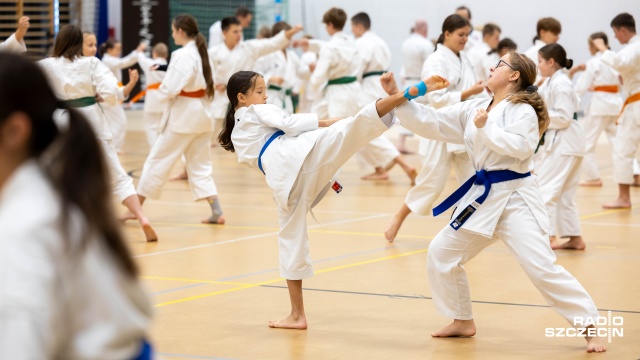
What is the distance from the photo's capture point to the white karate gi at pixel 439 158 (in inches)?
278

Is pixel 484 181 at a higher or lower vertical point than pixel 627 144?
higher

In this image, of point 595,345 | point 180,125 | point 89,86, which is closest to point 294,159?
point 595,345

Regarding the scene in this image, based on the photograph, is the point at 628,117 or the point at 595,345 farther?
the point at 628,117

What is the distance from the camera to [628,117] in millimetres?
9164

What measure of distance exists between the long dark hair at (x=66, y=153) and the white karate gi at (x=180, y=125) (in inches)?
250

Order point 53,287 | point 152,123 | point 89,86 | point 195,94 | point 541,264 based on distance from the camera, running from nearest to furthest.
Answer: point 53,287 → point 541,264 → point 89,86 → point 195,94 → point 152,123

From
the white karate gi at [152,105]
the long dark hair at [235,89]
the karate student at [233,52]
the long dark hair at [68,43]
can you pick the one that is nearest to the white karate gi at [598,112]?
the karate student at [233,52]

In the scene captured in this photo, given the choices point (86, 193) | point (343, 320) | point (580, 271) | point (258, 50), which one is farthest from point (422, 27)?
point (86, 193)

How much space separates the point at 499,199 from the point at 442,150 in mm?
2812

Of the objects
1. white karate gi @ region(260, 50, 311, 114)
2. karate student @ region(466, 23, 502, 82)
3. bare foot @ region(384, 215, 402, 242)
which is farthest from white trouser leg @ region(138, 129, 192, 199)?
karate student @ region(466, 23, 502, 82)

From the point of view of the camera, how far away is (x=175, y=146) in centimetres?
821

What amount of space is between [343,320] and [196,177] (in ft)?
12.0

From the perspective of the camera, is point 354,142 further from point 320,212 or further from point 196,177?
point 320,212

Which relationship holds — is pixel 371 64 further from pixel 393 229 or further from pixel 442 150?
pixel 393 229
